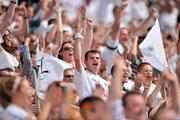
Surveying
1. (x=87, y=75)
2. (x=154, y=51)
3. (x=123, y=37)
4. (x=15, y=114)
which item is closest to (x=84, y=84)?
(x=87, y=75)

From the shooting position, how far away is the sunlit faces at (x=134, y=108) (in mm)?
6938

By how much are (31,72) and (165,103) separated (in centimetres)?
176

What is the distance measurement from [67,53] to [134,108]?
10.7ft

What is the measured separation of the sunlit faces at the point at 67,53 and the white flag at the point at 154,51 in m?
0.91

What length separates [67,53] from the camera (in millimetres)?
10156

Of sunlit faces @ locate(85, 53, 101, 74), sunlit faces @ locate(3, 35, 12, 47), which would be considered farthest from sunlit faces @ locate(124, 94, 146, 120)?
sunlit faces @ locate(3, 35, 12, 47)

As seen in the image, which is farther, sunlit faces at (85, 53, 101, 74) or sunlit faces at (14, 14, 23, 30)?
sunlit faces at (14, 14, 23, 30)

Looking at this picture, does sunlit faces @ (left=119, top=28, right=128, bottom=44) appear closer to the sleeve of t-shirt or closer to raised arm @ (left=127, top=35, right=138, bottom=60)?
raised arm @ (left=127, top=35, right=138, bottom=60)

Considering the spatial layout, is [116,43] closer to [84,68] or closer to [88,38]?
[88,38]

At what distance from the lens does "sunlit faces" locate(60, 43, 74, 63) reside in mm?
10070

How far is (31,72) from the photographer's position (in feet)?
32.7

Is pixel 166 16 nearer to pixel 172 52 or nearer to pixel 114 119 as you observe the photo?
pixel 172 52

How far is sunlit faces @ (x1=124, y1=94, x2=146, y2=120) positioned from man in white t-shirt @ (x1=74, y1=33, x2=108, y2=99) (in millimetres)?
1960

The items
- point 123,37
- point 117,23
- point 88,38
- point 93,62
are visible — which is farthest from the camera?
point 123,37
